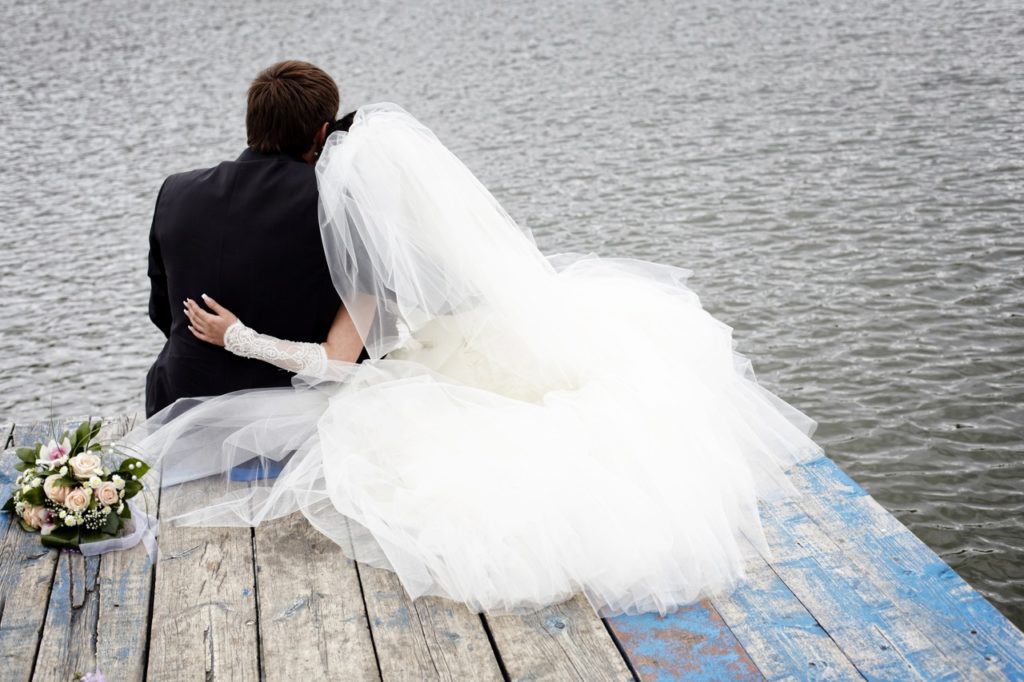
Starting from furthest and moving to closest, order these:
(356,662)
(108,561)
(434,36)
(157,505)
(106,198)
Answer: (434,36) → (106,198) → (157,505) → (108,561) → (356,662)

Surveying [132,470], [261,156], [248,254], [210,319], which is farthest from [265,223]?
[132,470]

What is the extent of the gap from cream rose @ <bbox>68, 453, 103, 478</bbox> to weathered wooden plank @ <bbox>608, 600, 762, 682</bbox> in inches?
61.0

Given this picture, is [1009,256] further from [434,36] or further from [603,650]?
[434,36]

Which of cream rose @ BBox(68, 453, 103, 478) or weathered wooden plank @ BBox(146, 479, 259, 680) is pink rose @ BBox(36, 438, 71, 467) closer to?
cream rose @ BBox(68, 453, 103, 478)

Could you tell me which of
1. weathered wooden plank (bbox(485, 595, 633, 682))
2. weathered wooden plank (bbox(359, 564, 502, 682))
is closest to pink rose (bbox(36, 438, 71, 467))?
weathered wooden plank (bbox(359, 564, 502, 682))

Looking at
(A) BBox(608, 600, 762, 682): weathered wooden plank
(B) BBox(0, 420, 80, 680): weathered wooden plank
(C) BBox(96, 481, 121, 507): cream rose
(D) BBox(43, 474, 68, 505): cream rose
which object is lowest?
(B) BBox(0, 420, 80, 680): weathered wooden plank

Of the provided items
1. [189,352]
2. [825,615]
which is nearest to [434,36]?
[189,352]

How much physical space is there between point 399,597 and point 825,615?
1128 millimetres

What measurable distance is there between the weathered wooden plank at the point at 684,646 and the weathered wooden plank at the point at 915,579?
485 mm

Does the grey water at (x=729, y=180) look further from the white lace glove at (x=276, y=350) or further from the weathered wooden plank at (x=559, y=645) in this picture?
the white lace glove at (x=276, y=350)

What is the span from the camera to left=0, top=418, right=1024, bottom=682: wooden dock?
101 inches

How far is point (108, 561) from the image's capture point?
3070mm

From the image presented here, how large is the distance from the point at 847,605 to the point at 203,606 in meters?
1.72

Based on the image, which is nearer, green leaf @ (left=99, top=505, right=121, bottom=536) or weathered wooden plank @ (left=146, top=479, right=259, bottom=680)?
weathered wooden plank @ (left=146, top=479, right=259, bottom=680)
